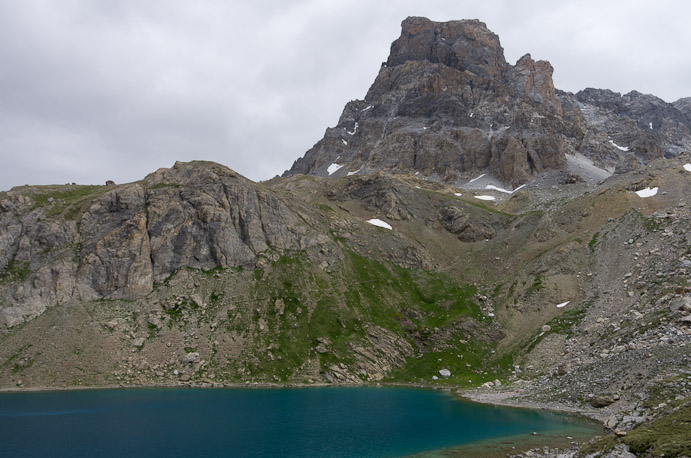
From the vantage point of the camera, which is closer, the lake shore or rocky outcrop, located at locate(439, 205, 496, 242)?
the lake shore

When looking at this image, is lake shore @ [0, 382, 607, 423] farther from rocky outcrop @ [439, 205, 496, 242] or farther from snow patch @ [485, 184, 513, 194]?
snow patch @ [485, 184, 513, 194]

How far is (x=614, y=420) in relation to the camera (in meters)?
38.3

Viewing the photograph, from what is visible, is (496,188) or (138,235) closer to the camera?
(138,235)

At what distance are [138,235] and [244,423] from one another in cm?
6425

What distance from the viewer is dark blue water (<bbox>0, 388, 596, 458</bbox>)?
136 ft

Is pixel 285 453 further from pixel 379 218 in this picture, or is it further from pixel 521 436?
pixel 379 218

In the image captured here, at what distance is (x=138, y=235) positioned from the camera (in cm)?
9862

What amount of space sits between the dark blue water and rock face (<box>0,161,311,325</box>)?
27.3m

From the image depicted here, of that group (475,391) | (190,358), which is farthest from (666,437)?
(190,358)

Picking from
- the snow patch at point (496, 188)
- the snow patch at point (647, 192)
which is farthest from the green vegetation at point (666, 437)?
the snow patch at point (496, 188)

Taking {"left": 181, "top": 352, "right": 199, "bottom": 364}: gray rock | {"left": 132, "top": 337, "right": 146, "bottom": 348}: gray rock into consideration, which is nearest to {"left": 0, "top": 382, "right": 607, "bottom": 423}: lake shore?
{"left": 181, "top": 352, "right": 199, "bottom": 364}: gray rock

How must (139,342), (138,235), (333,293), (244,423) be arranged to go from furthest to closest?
(138,235)
(333,293)
(139,342)
(244,423)

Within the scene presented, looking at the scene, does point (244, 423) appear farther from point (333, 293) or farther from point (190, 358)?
point (333, 293)

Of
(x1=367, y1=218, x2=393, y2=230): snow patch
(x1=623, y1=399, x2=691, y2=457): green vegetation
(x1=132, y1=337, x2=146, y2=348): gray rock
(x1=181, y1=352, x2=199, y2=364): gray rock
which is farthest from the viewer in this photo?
(x1=367, y1=218, x2=393, y2=230): snow patch
